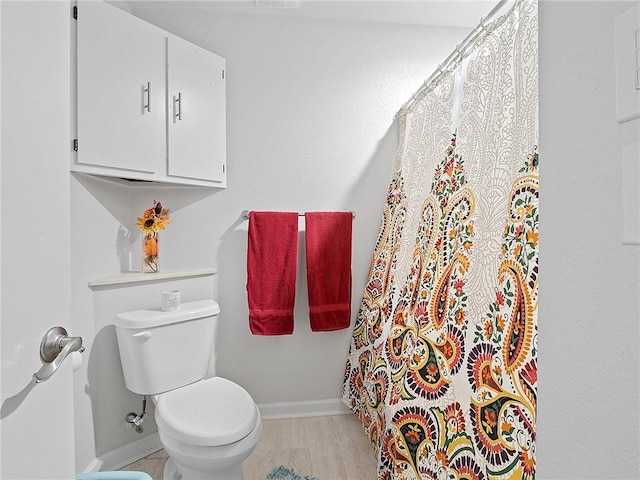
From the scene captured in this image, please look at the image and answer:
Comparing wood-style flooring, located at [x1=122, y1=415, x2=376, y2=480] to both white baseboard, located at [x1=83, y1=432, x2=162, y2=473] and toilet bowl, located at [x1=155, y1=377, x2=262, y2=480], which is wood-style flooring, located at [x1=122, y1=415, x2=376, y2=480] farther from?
toilet bowl, located at [x1=155, y1=377, x2=262, y2=480]

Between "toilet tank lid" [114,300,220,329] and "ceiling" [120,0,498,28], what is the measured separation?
61.8 inches

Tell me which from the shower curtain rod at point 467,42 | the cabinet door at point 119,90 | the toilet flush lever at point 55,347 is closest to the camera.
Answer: the toilet flush lever at point 55,347

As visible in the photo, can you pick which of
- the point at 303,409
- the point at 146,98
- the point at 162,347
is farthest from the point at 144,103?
the point at 303,409

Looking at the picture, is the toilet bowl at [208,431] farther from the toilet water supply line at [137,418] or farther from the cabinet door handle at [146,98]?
the cabinet door handle at [146,98]

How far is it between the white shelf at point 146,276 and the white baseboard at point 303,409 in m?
0.84

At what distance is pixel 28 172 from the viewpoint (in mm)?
550

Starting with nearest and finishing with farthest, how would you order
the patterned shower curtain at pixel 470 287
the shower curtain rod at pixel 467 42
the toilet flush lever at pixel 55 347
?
the toilet flush lever at pixel 55 347 < the patterned shower curtain at pixel 470 287 < the shower curtain rod at pixel 467 42

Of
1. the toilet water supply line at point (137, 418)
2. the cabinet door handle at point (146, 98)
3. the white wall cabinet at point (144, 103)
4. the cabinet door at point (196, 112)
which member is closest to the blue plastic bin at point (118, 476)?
A: the toilet water supply line at point (137, 418)

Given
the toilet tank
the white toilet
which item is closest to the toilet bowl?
the white toilet

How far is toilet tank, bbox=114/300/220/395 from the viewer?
5.36ft

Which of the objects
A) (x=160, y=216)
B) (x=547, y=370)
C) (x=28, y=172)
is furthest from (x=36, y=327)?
(x=160, y=216)

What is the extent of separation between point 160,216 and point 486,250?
59.9 inches

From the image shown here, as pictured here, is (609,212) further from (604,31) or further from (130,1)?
(130,1)

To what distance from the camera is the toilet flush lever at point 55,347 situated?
568mm
